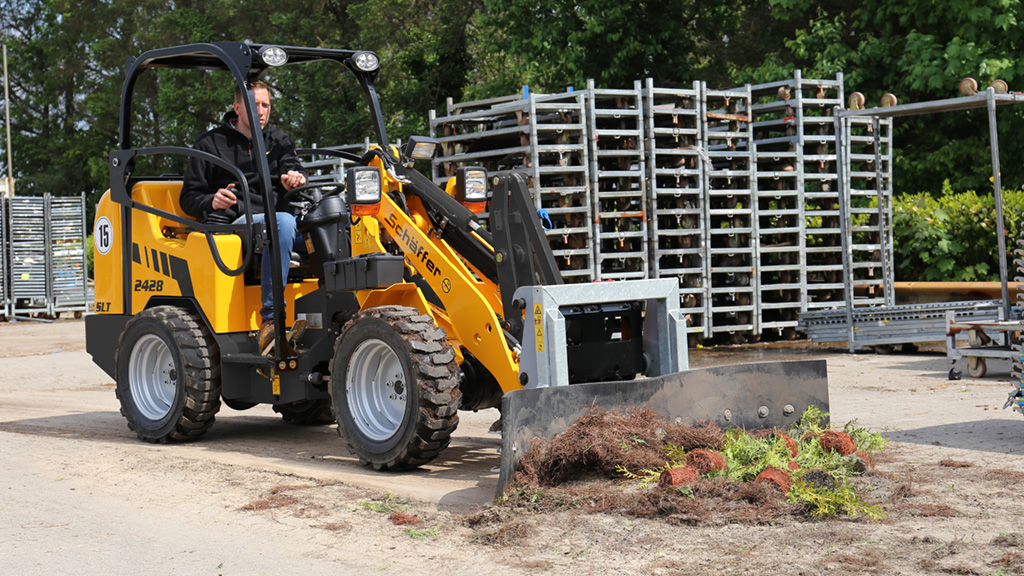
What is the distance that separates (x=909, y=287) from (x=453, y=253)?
33.2 feet

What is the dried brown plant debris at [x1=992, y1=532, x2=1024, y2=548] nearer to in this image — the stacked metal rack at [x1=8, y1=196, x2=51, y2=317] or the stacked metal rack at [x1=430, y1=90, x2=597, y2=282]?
the stacked metal rack at [x1=430, y1=90, x2=597, y2=282]

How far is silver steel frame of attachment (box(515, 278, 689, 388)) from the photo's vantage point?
632cm

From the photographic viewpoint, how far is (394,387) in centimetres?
712

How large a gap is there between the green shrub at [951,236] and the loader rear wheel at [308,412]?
973 cm

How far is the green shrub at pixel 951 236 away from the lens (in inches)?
601

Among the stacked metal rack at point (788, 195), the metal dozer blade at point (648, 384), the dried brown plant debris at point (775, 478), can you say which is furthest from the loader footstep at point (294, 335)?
the stacked metal rack at point (788, 195)

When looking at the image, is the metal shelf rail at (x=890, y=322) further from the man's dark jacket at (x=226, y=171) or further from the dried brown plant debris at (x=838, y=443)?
the man's dark jacket at (x=226, y=171)

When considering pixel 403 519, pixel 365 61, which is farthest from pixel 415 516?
pixel 365 61

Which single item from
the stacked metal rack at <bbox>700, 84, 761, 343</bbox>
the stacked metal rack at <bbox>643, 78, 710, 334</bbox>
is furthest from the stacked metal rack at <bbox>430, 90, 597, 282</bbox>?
the stacked metal rack at <bbox>700, 84, 761, 343</bbox>

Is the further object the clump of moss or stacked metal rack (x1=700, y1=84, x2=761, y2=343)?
stacked metal rack (x1=700, y1=84, x2=761, y2=343)

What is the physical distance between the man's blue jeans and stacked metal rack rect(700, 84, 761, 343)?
796 centimetres

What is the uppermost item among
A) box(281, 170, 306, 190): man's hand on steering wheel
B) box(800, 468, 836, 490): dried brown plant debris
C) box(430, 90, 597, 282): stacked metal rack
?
box(430, 90, 597, 282): stacked metal rack

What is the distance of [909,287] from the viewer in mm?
15445

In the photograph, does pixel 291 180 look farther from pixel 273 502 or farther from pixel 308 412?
pixel 273 502
